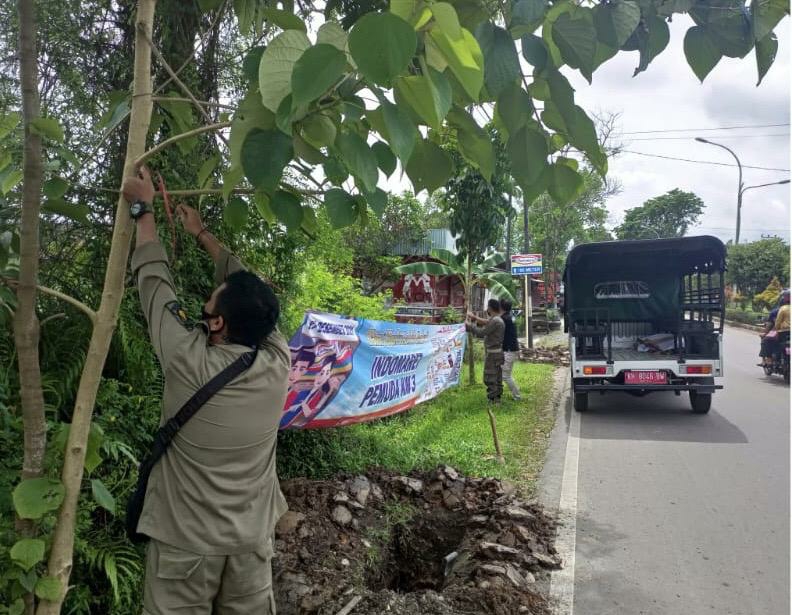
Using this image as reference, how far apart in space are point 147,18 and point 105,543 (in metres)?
2.39

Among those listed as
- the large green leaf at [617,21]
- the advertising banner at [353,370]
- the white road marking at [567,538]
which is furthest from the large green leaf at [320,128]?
the white road marking at [567,538]

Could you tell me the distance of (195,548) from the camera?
6.37 feet

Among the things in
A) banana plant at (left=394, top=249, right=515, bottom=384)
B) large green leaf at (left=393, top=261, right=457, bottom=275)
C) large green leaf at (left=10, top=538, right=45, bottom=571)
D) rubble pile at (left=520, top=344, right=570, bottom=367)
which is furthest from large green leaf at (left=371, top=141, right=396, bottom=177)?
rubble pile at (left=520, top=344, right=570, bottom=367)

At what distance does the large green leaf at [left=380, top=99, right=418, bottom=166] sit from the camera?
39.8 inches

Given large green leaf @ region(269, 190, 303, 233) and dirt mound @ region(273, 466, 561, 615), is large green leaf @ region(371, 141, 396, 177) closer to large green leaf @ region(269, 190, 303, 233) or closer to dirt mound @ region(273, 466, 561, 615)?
large green leaf @ region(269, 190, 303, 233)

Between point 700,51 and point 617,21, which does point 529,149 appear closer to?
point 617,21

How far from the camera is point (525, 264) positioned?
14.5 m

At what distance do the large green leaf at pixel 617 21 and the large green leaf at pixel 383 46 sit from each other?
0.50 metres

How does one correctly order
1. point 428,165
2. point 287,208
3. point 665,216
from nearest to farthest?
point 428,165
point 287,208
point 665,216

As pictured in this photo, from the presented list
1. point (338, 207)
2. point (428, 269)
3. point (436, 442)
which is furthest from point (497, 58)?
point (428, 269)

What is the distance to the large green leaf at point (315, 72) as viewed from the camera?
3.02ft

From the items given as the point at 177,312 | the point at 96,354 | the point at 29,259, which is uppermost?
the point at 29,259

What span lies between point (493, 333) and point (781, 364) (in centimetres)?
643

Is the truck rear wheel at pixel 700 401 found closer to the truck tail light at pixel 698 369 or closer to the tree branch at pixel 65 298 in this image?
Answer: the truck tail light at pixel 698 369
